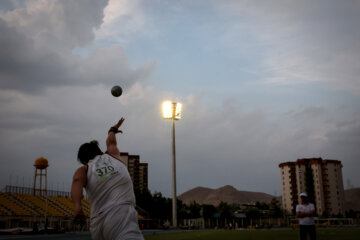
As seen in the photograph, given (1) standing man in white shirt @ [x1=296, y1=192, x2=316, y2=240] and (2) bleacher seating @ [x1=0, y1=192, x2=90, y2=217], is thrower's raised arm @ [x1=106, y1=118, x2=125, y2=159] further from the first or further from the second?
(2) bleacher seating @ [x1=0, y1=192, x2=90, y2=217]

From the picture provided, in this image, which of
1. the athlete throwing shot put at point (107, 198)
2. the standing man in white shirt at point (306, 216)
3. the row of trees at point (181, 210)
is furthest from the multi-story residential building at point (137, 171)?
the athlete throwing shot put at point (107, 198)

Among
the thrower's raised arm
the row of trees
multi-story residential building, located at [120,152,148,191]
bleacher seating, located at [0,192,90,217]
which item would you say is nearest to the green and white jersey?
the thrower's raised arm

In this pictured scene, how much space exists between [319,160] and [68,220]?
103m

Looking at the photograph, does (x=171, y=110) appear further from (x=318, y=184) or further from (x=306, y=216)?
(x=318, y=184)

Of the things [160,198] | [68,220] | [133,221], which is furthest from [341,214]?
[133,221]

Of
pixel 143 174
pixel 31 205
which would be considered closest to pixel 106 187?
pixel 31 205

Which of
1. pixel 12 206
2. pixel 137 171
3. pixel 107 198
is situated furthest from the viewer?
pixel 137 171

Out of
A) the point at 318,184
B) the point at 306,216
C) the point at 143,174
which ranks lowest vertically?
the point at 306,216

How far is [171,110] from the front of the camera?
4188 cm

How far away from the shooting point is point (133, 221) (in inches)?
146

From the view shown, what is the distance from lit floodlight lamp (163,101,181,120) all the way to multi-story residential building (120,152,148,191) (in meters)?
97.4

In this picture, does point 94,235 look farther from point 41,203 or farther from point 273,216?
point 273,216

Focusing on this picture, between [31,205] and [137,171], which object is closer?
[31,205]

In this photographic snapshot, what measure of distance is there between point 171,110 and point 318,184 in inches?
3899
